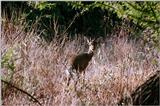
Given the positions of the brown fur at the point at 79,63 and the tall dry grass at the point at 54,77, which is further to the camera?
the brown fur at the point at 79,63

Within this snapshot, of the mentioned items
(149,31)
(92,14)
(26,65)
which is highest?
(149,31)

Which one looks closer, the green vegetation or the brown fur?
the green vegetation

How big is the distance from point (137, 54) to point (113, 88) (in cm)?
158

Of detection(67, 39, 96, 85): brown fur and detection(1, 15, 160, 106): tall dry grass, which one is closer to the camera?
detection(1, 15, 160, 106): tall dry grass

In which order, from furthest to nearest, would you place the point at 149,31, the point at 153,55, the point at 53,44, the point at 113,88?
the point at 53,44, the point at 153,55, the point at 149,31, the point at 113,88

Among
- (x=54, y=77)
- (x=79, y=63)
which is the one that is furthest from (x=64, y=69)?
(x=54, y=77)

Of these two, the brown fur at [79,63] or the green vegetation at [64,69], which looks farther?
the brown fur at [79,63]

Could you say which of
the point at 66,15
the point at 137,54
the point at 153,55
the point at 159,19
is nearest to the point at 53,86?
A: the point at 159,19

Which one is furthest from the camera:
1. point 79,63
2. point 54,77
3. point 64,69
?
point 64,69

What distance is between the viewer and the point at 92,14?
447 inches

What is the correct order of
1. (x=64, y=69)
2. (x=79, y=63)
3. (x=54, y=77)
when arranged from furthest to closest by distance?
(x=64, y=69) → (x=79, y=63) → (x=54, y=77)

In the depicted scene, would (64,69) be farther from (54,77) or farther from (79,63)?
(54,77)

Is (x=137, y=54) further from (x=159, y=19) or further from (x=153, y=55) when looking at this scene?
(x=159, y=19)

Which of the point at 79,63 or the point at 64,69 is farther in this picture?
the point at 64,69
